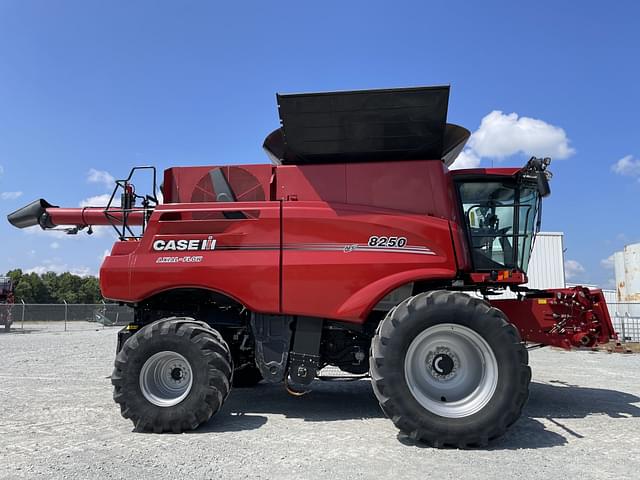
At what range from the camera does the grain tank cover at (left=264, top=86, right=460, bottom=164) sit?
5.53 metres

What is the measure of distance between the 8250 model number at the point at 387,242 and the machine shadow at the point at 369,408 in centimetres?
213

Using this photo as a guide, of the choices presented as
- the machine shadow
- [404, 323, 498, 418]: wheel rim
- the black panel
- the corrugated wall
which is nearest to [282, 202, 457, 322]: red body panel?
[404, 323, 498, 418]: wheel rim

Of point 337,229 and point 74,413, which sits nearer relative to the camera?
point 337,229

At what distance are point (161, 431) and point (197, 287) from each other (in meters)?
1.66

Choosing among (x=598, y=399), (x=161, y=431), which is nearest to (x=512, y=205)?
(x=598, y=399)

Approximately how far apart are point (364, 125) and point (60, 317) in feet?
93.2

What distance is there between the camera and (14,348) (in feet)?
52.0

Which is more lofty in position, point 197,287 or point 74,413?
point 197,287

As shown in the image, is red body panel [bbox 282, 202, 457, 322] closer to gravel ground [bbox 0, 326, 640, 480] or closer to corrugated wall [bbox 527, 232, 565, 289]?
gravel ground [bbox 0, 326, 640, 480]

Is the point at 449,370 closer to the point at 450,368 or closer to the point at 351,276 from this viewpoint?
the point at 450,368

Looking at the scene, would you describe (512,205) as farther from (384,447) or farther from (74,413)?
(74,413)

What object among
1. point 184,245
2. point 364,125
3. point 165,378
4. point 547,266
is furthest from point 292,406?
point 547,266

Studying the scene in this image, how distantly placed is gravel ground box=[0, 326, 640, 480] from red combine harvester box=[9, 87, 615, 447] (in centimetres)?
37

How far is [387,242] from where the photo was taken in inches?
224
